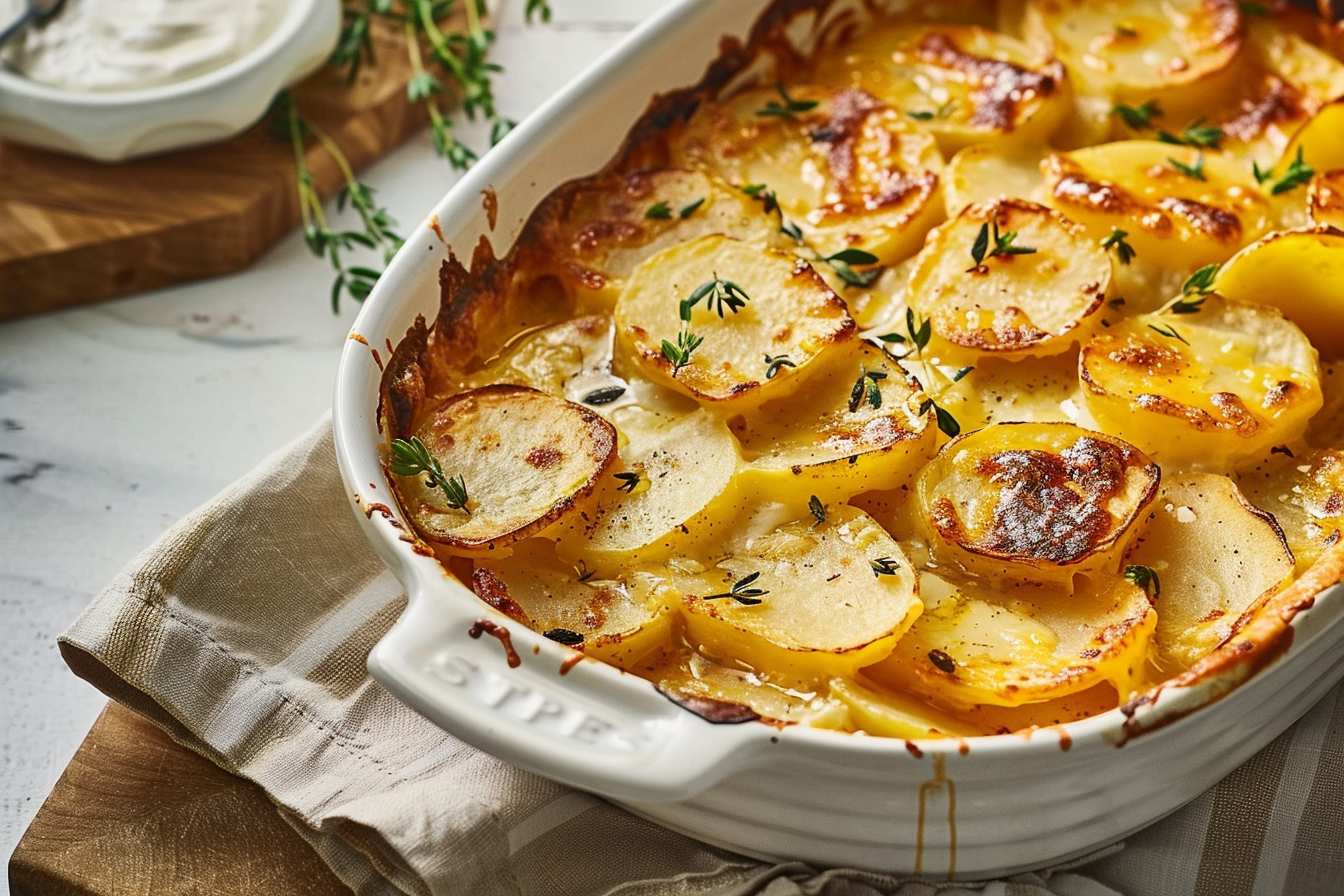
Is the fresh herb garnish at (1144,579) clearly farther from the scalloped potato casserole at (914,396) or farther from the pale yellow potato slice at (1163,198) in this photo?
the pale yellow potato slice at (1163,198)

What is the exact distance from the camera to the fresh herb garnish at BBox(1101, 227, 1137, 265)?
193 centimetres

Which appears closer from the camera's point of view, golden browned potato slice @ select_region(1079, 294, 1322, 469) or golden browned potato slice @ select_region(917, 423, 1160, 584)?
golden browned potato slice @ select_region(917, 423, 1160, 584)

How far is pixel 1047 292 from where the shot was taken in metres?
1.89

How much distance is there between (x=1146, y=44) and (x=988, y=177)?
0.47 m

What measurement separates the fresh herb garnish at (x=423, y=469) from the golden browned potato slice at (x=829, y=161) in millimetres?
673

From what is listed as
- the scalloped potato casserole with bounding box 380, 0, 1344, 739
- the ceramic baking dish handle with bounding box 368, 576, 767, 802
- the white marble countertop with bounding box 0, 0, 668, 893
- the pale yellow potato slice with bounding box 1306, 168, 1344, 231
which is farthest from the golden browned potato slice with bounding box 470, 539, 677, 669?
the pale yellow potato slice with bounding box 1306, 168, 1344, 231

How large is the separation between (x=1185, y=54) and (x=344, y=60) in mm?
1510

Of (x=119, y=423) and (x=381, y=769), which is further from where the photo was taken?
(x=119, y=423)

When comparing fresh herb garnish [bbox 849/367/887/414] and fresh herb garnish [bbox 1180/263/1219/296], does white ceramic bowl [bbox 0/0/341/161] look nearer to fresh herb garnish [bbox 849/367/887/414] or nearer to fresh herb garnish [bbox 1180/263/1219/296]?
fresh herb garnish [bbox 849/367/887/414]

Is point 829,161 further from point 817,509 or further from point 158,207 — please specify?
point 158,207

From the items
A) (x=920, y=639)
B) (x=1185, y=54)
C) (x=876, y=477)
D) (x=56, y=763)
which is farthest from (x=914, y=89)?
(x=56, y=763)

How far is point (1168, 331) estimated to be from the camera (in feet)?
6.00

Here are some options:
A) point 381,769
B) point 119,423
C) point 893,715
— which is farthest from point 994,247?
point 119,423

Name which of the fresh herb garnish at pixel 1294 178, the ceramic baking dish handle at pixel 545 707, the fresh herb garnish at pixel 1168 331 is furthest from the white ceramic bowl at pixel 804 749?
the fresh herb garnish at pixel 1294 178
